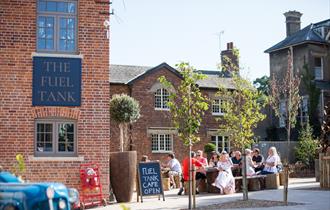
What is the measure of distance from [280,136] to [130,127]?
12.0 meters

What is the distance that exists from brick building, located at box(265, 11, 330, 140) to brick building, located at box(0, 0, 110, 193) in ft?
73.9

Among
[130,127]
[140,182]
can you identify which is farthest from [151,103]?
[140,182]

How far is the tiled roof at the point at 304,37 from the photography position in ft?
122

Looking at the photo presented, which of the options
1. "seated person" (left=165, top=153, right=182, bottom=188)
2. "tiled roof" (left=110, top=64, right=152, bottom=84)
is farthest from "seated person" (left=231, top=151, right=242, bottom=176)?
"tiled roof" (left=110, top=64, right=152, bottom=84)

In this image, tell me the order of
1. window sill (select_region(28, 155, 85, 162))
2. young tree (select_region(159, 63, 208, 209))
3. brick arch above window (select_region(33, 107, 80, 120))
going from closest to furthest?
young tree (select_region(159, 63, 208, 209)), window sill (select_region(28, 155, 85, 162)), brick arch above window (select_region(33, 107, 80, 120))

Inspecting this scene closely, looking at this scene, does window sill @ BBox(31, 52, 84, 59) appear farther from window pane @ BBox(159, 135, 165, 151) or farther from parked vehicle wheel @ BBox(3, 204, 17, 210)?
window pane @ BBox(159, 135, 165, 151)

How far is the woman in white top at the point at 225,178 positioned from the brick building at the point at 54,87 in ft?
12.9

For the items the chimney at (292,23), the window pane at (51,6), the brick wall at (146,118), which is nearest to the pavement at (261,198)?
the window pane at (51,6)

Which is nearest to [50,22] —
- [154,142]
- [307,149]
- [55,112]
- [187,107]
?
[55,112]

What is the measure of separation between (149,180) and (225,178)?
2.82m

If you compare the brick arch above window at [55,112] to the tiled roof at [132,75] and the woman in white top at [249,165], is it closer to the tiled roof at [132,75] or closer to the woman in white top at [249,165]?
the woman in white top at [249,165]

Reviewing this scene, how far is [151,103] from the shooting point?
32.9 meters

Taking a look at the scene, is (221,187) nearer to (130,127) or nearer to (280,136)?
(130,127)

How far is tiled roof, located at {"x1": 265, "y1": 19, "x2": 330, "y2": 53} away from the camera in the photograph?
3723 cm
